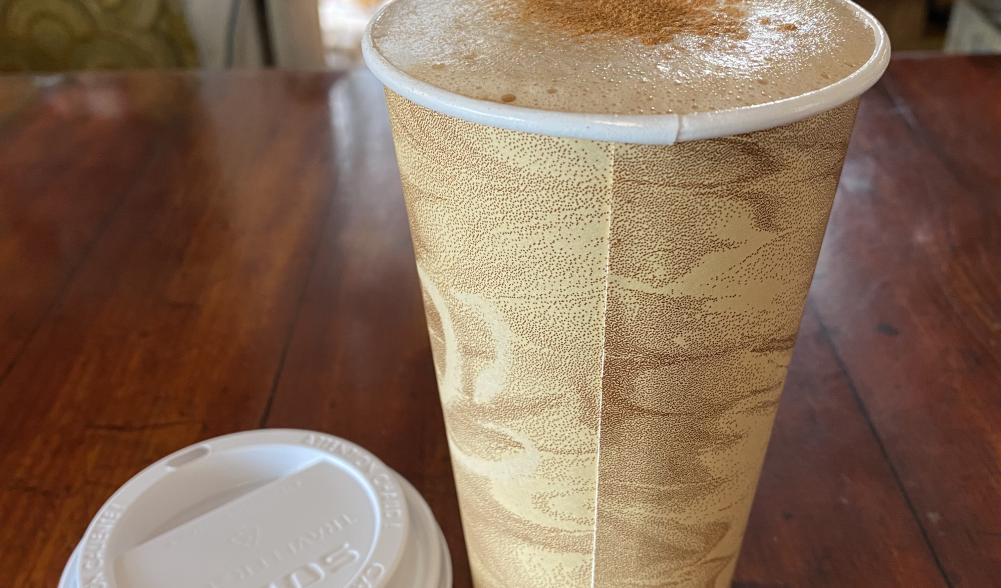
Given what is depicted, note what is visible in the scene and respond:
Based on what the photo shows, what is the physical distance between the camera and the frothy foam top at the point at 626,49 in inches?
11.4

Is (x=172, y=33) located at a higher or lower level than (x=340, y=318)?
lower

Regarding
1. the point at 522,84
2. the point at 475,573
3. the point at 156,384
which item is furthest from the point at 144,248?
the point at 522,84

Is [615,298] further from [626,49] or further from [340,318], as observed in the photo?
[340,318]

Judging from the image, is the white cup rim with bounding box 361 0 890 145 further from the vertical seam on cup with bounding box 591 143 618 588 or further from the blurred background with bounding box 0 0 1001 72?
the blurred background with bounding box 0 0 1001 72

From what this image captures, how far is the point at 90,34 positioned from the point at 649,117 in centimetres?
144

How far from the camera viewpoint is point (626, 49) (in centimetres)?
32

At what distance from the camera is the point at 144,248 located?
0.80 metres

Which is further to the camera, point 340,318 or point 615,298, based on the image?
point 340,318

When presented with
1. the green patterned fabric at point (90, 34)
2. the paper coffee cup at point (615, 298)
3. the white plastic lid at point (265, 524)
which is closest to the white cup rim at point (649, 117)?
the paper coffee cup at point (615, 298)

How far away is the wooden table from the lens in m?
0.54

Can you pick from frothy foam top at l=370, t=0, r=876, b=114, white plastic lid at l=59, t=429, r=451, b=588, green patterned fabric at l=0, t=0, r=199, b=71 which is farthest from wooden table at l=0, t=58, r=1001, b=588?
green patterned fabric at l=0, t=0, r=199, b=71

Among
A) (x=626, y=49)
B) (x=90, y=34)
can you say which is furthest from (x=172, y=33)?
(x=626, y=49)

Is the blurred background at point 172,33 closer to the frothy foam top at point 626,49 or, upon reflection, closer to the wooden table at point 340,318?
the wooden table at point 340,318

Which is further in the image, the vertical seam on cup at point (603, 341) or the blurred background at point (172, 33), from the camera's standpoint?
the blurred background at point (172, 33)
